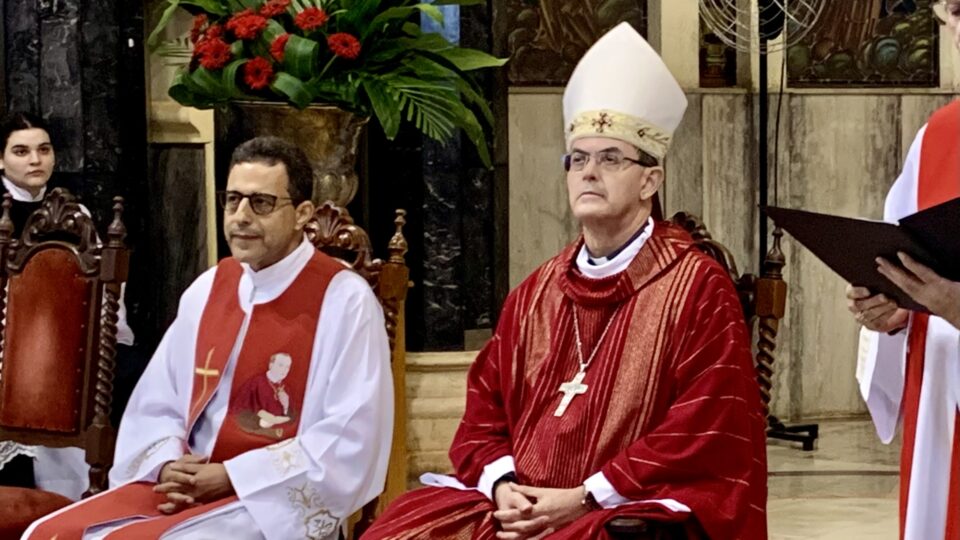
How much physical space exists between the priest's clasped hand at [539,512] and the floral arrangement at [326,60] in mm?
2089

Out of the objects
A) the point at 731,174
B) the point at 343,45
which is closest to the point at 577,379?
the point at 343,45

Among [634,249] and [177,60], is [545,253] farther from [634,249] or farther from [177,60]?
[634,249]

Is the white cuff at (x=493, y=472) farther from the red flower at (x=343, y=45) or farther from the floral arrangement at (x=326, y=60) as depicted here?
the red flower at (x=343, y=45)

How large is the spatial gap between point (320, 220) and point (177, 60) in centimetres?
300

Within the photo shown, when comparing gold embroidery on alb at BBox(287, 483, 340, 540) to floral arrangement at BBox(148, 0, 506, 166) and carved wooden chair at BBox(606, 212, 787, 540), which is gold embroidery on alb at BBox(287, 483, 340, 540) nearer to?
carved wooden chair at BBox(606, 212, 787, 540)

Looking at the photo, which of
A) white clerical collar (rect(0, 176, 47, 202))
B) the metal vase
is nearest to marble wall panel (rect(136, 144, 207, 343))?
white clerical collar (rect(0, 176, 47, 202))

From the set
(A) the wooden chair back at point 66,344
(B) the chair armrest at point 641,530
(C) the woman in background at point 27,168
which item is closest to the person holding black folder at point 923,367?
(B) the chair armrest at point 641,530

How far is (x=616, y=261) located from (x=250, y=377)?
1161 millimetres

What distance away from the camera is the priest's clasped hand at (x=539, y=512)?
378 cm

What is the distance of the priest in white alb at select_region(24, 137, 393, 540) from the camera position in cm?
435

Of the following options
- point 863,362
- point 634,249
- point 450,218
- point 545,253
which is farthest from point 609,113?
point 545,253

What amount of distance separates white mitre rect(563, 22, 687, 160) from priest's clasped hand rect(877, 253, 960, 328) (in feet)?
3.39

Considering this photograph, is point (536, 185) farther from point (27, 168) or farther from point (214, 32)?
point (214, 32)

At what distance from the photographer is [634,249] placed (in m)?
4.03
